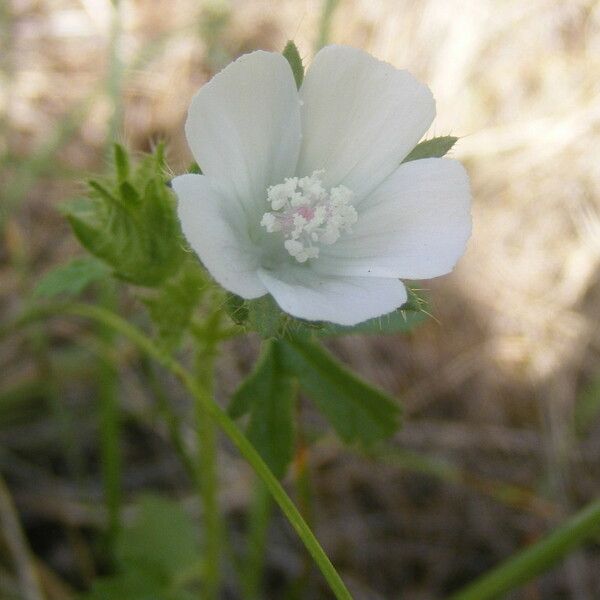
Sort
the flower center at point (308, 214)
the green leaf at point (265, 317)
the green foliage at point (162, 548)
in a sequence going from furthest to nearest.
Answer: the green foliage at point (162, 548) → the flower center at point (308, 214) → the green leaf at point (265, 317)

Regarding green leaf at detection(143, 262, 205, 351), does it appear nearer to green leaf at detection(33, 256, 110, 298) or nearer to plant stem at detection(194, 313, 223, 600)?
plant stem at detection(194, 313, 223, 600)

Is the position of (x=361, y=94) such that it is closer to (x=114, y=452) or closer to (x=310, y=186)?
(x=310, y=186)

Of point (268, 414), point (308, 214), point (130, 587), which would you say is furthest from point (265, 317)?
point (130, 587)

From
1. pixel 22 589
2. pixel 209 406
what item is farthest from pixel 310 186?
pixel 22 589

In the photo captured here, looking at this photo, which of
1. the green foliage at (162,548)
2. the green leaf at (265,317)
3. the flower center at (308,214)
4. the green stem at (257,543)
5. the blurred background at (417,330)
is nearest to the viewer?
the green leaf at (265,317)

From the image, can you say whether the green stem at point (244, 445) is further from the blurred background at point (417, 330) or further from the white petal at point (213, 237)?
the blurred background at point (417, 330)

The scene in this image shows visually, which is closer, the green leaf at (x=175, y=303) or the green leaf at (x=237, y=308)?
the green leaf at (x=237, y=308)

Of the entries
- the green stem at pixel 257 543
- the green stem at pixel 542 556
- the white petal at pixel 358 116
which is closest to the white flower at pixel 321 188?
the white petal at pixel 358 116

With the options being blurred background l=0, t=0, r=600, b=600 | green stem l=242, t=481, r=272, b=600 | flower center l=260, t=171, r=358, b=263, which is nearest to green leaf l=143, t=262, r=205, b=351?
flower center l=260, t=171, r=358, b=263
